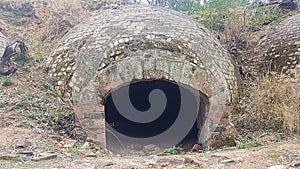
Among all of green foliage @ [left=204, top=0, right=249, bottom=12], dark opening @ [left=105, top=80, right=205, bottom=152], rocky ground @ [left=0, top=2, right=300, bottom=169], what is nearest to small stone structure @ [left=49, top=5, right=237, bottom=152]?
rocky ground @ [left=0, top=2, right=300, bottom=169]

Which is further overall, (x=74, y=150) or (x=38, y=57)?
(x=38, y=57)

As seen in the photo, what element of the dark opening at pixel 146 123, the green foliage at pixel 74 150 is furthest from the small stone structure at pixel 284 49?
the green foliage at pixel 74 150

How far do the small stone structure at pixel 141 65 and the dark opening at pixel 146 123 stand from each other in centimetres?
57

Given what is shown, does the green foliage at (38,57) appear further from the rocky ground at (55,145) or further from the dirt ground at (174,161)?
the dirt ground at (174,161)

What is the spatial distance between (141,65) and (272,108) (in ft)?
8.10

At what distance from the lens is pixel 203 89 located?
684 centimetres

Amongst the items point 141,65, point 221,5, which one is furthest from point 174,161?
point 221,5

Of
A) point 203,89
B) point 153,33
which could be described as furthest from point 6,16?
point 203,89

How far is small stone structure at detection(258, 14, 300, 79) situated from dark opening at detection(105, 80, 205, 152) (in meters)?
1.88

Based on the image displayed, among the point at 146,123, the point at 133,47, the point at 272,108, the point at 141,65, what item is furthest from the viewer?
the point at 146,123

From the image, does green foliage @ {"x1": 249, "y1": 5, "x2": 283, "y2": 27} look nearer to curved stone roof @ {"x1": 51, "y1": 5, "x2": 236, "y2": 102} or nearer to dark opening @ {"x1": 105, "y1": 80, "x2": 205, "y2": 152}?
dark opening @ {"x1": 105, "y1": 80, "x2": 205, "y2": 152}

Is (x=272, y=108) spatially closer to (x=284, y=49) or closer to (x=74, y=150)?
(x=284, y=49)

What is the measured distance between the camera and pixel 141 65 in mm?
6621

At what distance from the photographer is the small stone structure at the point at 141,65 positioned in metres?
6.53
